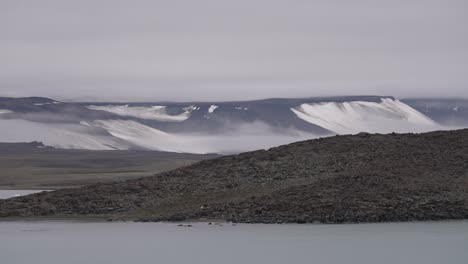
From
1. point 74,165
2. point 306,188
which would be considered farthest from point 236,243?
point 74,165

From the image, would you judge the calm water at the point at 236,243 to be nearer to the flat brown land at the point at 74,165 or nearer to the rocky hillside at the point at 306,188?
the rocky hillside at the point at 306,188

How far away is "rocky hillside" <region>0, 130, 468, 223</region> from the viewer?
135ft

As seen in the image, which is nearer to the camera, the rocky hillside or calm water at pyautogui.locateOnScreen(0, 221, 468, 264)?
calm water at pyautogui.locateOnScreen(0, 221, 468, 264)

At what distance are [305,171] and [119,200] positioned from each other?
28.6 ft

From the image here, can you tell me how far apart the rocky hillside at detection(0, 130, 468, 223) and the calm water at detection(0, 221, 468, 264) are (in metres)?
2.25

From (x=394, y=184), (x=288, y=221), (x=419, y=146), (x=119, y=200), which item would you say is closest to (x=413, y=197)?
(x=394, y=184)

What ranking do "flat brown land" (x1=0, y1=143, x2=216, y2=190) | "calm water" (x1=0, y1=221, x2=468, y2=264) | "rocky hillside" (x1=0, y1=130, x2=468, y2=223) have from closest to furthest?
"calm water" (x1=0, y1=221, x2=468, y2=264) < "rocky hillside" (x1=0, y1=130, x2=468, y2=223) < "flat brown land" (x1=0, y1=143, x2=216, y2=190)

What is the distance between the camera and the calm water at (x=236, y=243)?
2903 centimetres

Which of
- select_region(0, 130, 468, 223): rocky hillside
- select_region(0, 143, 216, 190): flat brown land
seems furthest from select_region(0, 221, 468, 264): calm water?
select_region(0, 143, 216, 190): flat brown land

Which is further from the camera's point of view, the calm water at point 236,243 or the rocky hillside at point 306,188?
the rocky hillside at point 306,188

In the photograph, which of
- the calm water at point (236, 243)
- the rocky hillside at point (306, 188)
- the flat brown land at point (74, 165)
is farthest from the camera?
the flat brown land at point (74, 165)

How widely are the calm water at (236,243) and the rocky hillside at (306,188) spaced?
2248 mm

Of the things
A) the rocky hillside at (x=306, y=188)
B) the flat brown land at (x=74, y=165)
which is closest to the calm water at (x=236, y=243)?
the rocky hillside at (x=306, y=188)

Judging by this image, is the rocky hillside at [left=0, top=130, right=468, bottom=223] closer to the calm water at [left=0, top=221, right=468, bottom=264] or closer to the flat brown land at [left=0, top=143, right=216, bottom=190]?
the calm water at [left=0, top=221, right=468, bottom=264]
